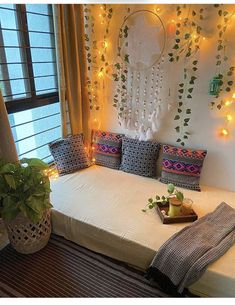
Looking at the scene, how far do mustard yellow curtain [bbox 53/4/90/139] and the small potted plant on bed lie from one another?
0.94m

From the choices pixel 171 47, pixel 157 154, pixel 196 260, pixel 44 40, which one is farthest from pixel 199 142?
pixel 44 40

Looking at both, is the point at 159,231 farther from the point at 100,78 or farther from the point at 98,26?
the point at 98,26

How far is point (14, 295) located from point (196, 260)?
124 centimetres

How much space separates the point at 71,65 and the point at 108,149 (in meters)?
0.98

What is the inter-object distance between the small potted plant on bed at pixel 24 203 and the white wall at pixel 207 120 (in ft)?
4.43

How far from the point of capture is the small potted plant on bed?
1.71 m

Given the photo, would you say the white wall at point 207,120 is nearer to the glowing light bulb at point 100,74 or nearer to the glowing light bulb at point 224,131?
the glowing light bulb at point 224,131

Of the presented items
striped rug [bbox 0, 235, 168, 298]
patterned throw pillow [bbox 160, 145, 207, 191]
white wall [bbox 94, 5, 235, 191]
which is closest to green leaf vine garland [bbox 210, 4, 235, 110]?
white wall [bbox 94, 5, 235, 191]

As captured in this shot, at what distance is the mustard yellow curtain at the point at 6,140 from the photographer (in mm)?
1845

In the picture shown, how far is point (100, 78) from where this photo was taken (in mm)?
2697

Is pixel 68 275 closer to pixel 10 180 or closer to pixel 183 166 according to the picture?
pixel 10 180

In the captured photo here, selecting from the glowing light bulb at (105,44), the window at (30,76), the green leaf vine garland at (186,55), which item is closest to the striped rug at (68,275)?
the window at (30,76)

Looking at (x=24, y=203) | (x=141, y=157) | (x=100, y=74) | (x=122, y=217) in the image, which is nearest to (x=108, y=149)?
(x=141, y=157)

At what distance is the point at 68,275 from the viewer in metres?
1.78
